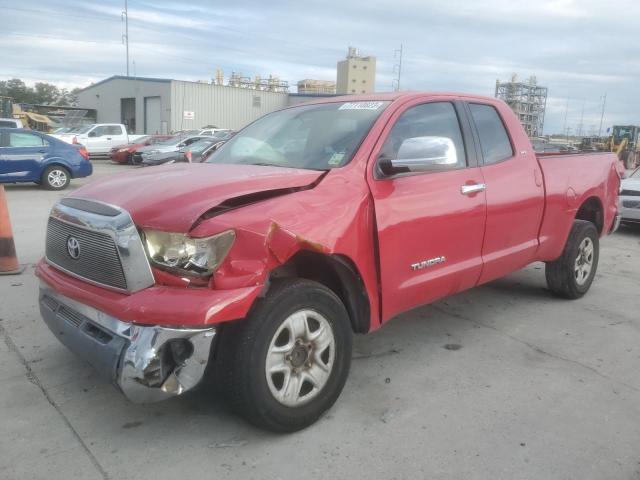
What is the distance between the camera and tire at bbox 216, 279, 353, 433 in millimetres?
2668

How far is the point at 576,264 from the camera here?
542 centimetres

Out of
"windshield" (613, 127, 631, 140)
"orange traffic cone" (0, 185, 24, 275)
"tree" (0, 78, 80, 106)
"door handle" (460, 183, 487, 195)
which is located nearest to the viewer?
"door handle" (460, 183, 487, 195)

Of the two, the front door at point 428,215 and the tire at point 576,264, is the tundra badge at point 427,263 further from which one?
the tire at point 576,264

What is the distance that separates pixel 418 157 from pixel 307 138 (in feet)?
2.65

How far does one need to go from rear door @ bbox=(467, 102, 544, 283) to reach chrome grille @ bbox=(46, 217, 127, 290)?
8.59ft

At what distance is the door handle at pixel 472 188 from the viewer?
152 inches

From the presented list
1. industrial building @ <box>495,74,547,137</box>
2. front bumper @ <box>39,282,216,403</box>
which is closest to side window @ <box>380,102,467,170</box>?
front bumper @ <box>39,282,216,403</box>

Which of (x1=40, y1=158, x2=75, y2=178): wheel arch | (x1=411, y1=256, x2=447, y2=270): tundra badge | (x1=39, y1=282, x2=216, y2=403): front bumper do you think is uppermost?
(x1=411, y1=256, x2=447, y2=270): tundra badge

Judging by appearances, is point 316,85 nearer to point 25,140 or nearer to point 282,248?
point 25,140

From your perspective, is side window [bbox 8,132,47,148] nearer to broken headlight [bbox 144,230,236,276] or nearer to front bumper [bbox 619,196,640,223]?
broken headlight [bbox 144,230,236,276]

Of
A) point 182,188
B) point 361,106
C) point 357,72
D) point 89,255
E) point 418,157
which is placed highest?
point 357,72

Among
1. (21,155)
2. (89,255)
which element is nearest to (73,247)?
(89,255)

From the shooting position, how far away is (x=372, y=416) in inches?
124

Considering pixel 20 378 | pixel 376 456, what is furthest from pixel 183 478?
pixel 20 378
